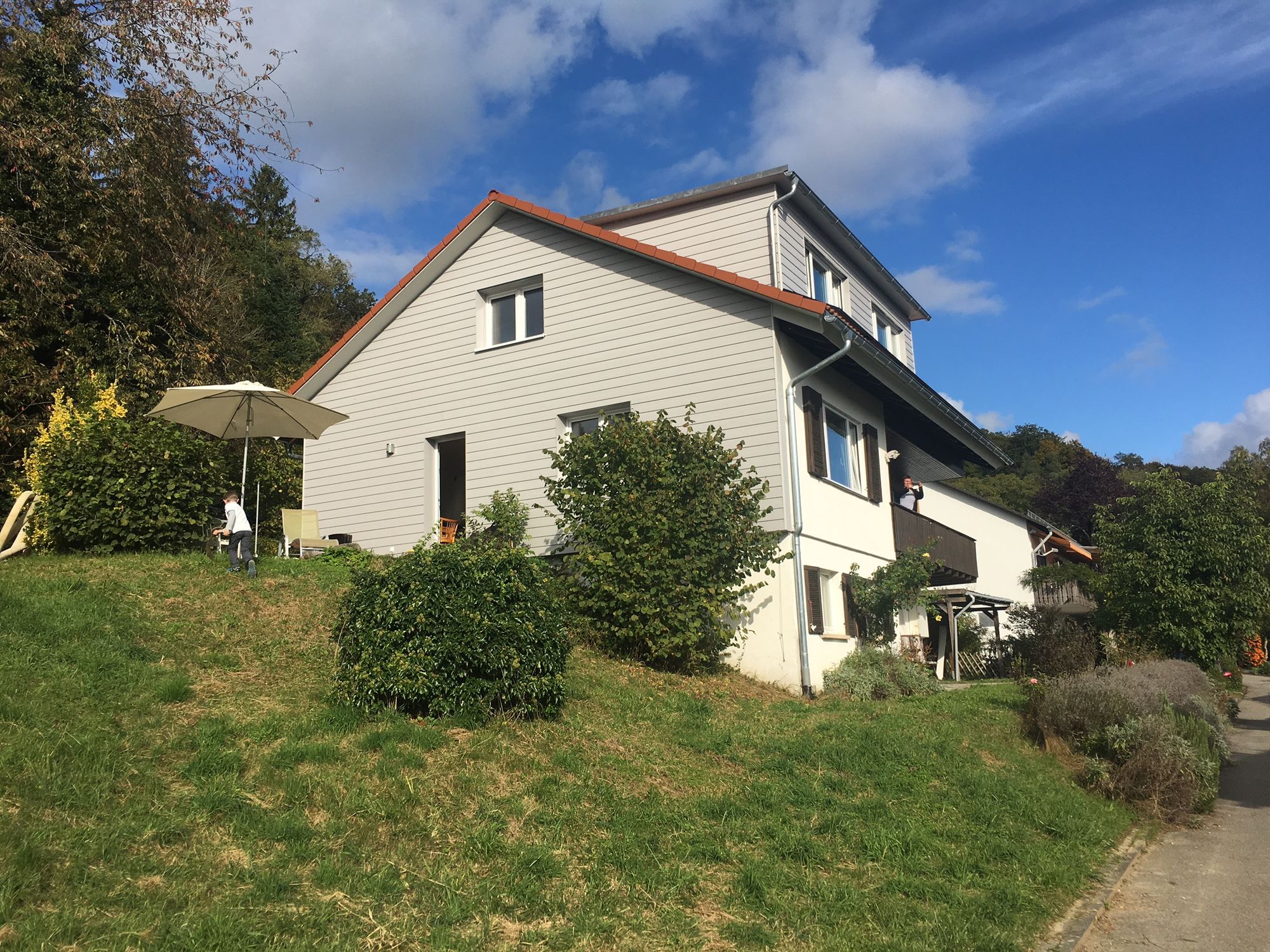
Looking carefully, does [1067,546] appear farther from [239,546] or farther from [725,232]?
[239,546]

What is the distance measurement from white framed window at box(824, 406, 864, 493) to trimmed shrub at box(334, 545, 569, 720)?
8.89 meters

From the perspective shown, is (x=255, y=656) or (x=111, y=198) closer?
(x=255, y=656)

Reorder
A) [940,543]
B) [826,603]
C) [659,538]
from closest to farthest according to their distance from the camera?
1. [659,538]
2. [826,603]
3. [940,543]

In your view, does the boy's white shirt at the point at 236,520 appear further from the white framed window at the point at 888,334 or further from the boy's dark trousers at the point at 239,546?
the white framed window at the point at 888,334

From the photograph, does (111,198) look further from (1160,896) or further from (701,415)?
(1160,896)

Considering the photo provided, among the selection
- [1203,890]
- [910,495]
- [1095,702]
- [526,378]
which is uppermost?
[526,378]

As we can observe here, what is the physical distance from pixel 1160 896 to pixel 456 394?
13393 millimetres

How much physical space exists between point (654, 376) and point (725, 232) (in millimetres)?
3533

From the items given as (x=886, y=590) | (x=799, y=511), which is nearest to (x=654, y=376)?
(x=799, y=511)

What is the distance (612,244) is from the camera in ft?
51.8

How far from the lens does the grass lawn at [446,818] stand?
15.3ft

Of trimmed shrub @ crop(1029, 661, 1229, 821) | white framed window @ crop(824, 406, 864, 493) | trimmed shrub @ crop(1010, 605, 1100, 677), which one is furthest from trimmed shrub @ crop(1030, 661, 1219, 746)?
white framed window @ crop(824, 406, 864, 493)

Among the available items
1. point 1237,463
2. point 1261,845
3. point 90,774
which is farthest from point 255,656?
point 1237,463

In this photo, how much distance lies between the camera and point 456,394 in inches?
680
